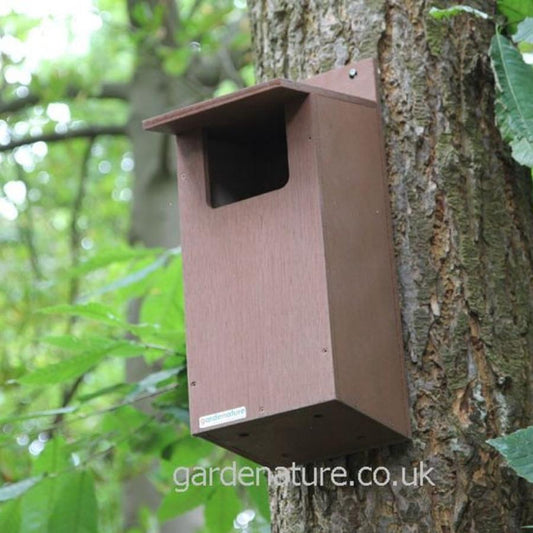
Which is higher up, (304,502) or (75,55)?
(75,55)

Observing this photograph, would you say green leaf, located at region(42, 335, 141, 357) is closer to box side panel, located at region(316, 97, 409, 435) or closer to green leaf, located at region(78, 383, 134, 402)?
green leaf, located at region(78, 383, 134, 402)

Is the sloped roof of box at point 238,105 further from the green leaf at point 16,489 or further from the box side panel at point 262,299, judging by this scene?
the green leaf at point 16,489

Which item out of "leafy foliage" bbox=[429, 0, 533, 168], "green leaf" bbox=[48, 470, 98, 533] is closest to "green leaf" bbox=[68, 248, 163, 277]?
"green leaf" bbox=[48, 470, 98, 533]

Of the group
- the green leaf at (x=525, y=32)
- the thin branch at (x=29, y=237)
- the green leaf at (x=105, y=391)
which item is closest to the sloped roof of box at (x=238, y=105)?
the green leaf at (x=525, y=32)

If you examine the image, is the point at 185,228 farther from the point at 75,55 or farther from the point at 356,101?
the point at 75,55

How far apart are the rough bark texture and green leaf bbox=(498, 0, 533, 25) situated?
0.05m

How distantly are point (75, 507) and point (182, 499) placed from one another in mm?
389

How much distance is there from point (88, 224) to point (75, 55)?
1542 millimetres

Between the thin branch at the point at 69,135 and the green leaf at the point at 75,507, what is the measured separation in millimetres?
3963

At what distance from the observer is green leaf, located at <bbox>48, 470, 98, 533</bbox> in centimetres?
264

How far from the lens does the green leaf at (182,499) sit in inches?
118

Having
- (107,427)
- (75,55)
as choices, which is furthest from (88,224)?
(107,427)

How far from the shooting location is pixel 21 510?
8.71 feet

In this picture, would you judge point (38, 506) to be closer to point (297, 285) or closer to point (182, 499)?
point (182, 499)
